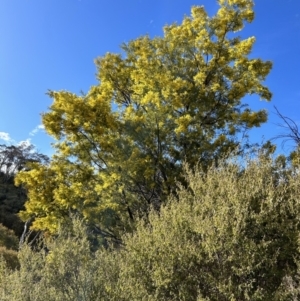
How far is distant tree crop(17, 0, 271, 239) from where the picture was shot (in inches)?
428

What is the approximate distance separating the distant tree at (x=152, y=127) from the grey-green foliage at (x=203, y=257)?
3832 mm

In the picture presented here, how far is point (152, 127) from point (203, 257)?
20.1ft

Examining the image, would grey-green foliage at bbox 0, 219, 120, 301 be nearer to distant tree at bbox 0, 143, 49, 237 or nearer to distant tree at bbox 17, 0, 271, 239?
distant tree at bbox 17, 0, 271, 239

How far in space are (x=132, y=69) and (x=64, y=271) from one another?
350 inches

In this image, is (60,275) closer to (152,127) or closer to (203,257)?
(203,257)

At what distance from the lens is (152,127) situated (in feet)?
37.2

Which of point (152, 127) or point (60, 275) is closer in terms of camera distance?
point (60, 275)

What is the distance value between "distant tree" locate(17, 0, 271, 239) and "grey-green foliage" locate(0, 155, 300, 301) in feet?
12.6

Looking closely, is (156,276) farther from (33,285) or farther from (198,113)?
(198,113)

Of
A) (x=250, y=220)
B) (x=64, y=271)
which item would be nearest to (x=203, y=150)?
(x=250, y=220)

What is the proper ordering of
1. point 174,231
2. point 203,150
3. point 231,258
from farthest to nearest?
point 203,150
point 174,231
point 231,258

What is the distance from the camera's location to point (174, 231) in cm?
623

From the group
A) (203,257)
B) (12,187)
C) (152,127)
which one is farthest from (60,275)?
(12,187)

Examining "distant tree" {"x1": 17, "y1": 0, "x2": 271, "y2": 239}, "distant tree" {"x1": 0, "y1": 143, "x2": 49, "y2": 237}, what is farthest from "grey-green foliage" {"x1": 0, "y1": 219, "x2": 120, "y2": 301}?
"distant tree" {"x1": 0, "y1": 143, "x2": 49, "y2": 237}
